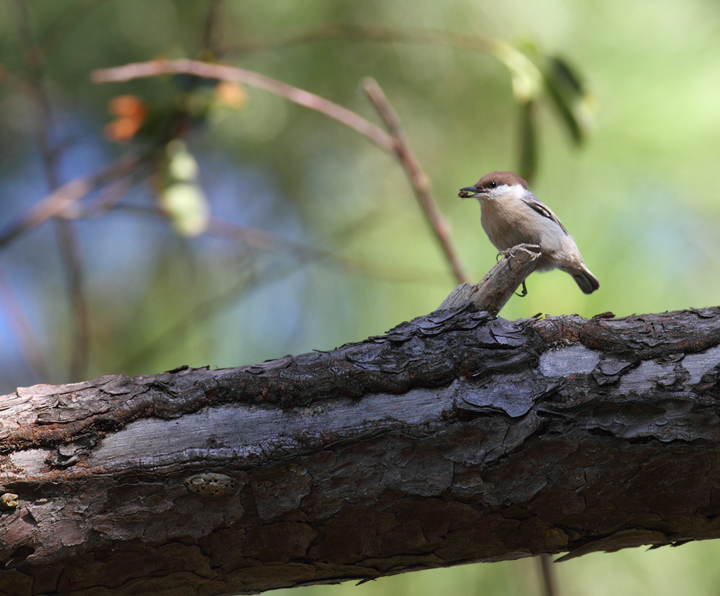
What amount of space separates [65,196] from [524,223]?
1731mm

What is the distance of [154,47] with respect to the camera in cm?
317

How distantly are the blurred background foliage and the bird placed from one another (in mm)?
177

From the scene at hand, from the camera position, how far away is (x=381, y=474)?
109cm

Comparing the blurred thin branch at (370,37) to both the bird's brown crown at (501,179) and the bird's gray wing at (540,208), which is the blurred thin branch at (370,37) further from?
the bird's gray wing at (540,208)

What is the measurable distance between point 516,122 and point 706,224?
0.89m

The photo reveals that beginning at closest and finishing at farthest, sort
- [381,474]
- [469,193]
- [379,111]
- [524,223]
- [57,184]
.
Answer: [381,474] < [379,111] < [524,223] < [469,193] < [57,184]

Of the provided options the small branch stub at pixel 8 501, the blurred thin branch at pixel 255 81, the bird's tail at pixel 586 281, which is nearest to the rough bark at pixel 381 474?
the small branch stub at pixel 8 501

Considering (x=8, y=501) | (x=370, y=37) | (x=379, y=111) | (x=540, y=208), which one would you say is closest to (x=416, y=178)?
(x=379, y=111)

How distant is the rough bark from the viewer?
1074mm

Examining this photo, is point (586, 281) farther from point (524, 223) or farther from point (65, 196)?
point (65, 196)

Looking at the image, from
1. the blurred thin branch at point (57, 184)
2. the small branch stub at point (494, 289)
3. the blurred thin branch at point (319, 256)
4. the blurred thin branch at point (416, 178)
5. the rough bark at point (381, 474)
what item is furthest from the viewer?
the blurred thin branch at point (319, 256)

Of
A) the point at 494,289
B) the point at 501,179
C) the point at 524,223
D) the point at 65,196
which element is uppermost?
the point at 65,196

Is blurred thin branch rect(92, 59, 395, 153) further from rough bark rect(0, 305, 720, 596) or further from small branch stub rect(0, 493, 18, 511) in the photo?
small branch stub rect(0, 493, 18, 511)

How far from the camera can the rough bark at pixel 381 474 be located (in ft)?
3.52
